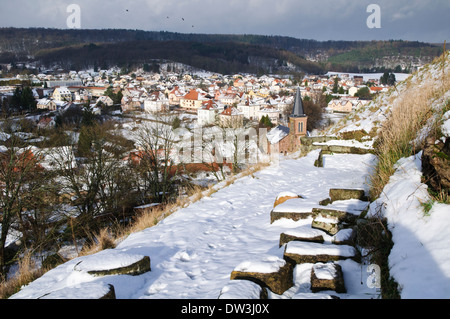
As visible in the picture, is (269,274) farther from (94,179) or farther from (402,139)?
(94,179)

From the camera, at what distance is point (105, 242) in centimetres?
536

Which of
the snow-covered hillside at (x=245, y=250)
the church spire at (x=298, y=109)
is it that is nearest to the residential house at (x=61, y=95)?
the church spire at (x=298, y=109)

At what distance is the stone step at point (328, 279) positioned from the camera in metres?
2.83

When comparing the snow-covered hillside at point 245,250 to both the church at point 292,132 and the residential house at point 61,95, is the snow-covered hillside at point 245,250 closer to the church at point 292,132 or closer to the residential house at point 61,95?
the church at point 292,132

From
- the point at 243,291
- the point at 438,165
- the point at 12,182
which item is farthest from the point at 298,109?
the point at 243,291

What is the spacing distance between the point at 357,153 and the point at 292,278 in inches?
318

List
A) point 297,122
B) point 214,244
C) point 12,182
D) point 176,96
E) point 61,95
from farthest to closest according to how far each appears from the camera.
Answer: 1. point 176,96
2. point 61,95
3. point 297,122
4. point 12,182
5. point 214,244

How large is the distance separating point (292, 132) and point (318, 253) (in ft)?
104

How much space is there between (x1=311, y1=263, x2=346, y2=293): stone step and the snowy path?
11cm

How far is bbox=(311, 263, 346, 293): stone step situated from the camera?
9.30 feet

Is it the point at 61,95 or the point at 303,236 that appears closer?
the point at 303,236

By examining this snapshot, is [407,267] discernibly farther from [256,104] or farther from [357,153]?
[256,104]

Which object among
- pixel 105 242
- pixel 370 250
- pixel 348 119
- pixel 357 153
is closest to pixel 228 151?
pixel 348 119

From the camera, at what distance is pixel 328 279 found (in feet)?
9.36
